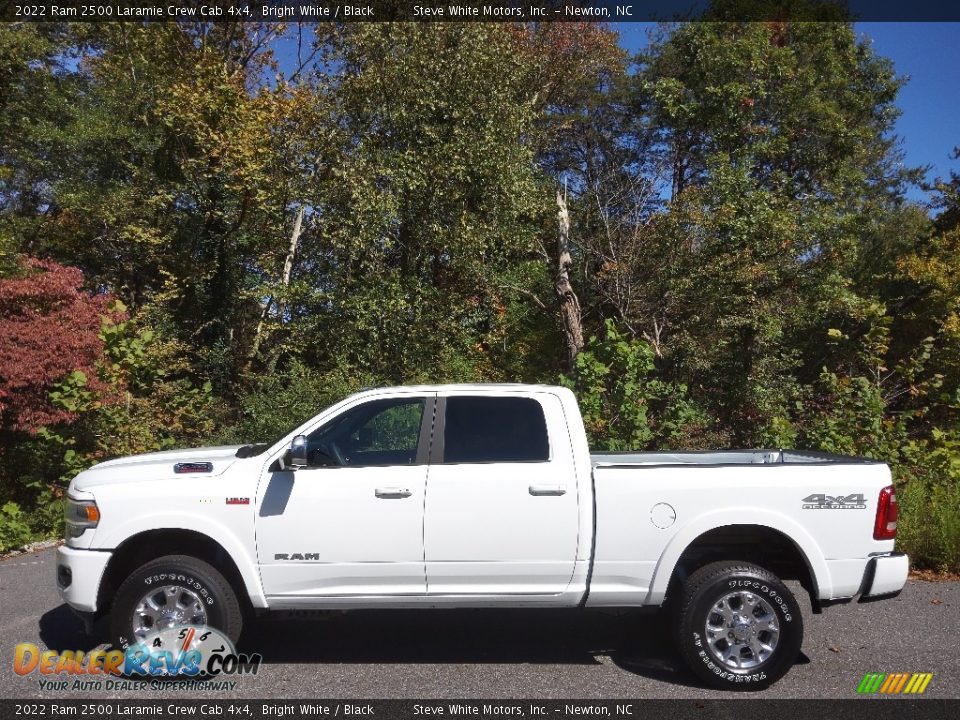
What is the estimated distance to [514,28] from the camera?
67.0ft

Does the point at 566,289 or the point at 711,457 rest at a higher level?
the point at 566,289

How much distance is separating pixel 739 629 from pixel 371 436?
2.78m

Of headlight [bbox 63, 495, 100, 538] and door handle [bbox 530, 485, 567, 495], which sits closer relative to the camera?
door handle [bbox 530, 485, 567, 495]

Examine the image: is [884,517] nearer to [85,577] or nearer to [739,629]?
[739,629]

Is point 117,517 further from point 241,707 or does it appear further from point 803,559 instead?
point 803,559

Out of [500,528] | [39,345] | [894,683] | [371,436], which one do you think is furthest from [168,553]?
[39,345]

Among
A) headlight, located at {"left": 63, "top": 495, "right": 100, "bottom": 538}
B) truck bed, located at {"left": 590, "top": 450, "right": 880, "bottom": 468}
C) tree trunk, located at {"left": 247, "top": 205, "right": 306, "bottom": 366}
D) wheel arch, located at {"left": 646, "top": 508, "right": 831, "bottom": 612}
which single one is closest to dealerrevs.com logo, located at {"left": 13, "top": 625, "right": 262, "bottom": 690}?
headlight, located at {"left": 63, "top": 495, "right": 100, "bottom": 538}

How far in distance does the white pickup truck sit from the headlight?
13 mm

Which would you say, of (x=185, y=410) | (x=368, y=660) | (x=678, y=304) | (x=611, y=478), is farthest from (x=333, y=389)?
(x=678, y=304)

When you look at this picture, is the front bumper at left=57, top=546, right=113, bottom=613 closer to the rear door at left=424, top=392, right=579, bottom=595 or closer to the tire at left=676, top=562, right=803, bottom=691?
the rear door at left=424, top=392, right=579, bottom=595

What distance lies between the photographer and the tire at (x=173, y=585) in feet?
16.9

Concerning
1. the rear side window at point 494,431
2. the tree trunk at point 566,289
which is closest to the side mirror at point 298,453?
the rear side window at point 494,431

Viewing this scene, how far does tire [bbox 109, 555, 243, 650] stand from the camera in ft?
16.9

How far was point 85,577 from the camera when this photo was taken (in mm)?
5188
